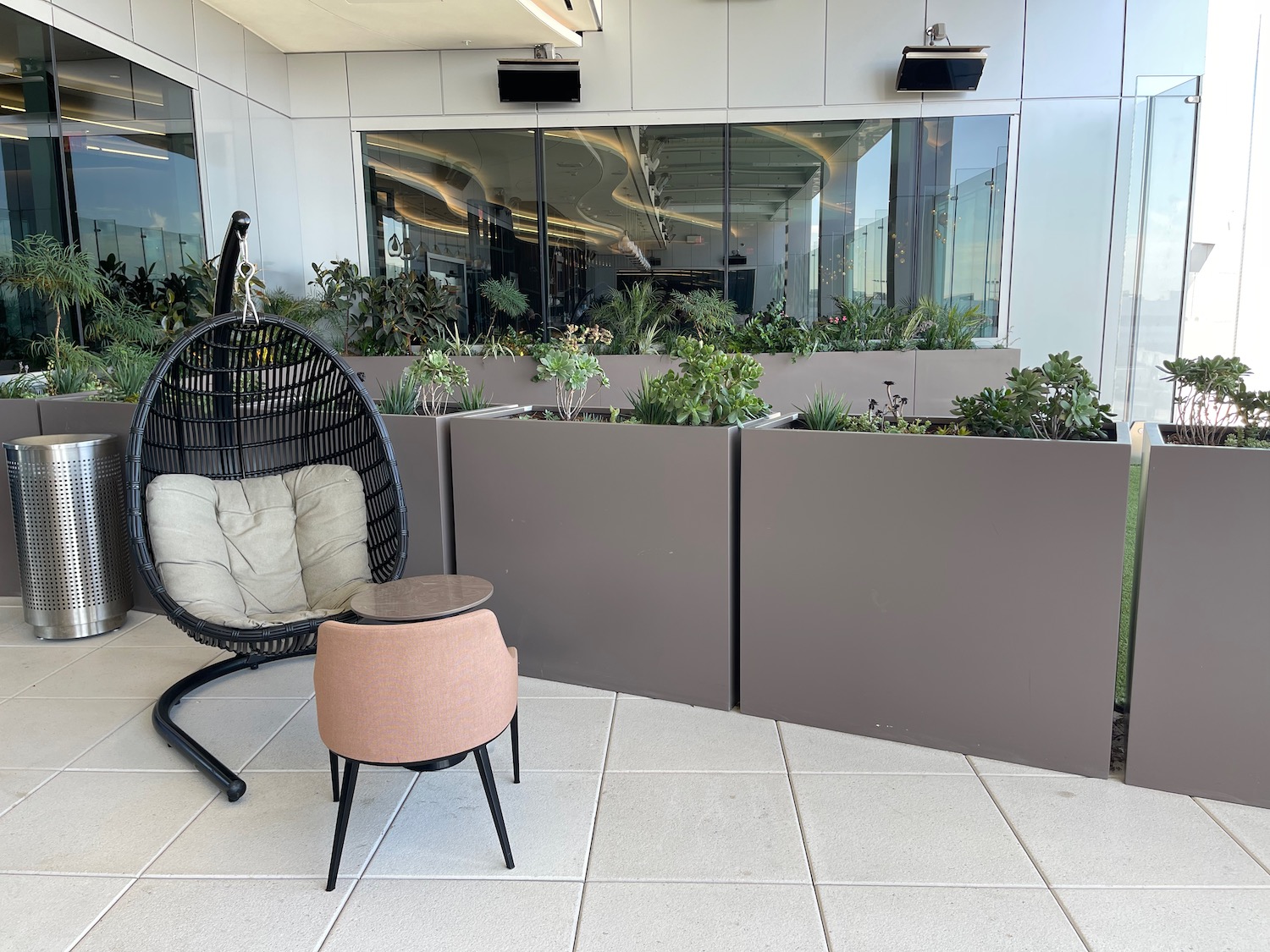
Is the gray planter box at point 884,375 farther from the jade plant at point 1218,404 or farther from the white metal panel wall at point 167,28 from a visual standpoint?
the jade plant at point 1218,404

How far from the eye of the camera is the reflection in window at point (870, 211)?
8.96 meters

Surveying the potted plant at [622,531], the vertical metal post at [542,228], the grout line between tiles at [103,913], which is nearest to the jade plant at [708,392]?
the potted plant at [622,531]

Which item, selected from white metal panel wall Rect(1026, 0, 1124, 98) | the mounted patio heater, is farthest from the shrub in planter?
white metal panel wall Rect(1026, 0, 1124, 98)

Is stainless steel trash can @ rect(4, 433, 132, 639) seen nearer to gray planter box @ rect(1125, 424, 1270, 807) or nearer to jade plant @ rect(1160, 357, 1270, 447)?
gray planter box @ rect(1125, 424, 1270, 807)

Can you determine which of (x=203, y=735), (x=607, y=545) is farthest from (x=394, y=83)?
(x=203, y=735)

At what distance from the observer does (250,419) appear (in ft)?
12.0

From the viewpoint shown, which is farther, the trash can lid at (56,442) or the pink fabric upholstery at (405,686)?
the trash can lid at (56,442)

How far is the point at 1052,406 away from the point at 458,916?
227cm

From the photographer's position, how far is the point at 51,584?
3.90m

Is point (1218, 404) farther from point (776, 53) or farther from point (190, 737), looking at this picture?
point (776, 53)

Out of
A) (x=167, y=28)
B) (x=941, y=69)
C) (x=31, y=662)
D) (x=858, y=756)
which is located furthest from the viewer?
(x=941, y=69)

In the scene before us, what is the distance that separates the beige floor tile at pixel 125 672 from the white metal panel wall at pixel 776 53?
775cm

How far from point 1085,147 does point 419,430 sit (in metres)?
8.27

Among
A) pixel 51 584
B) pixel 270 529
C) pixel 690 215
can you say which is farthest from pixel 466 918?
pixel 690 215
